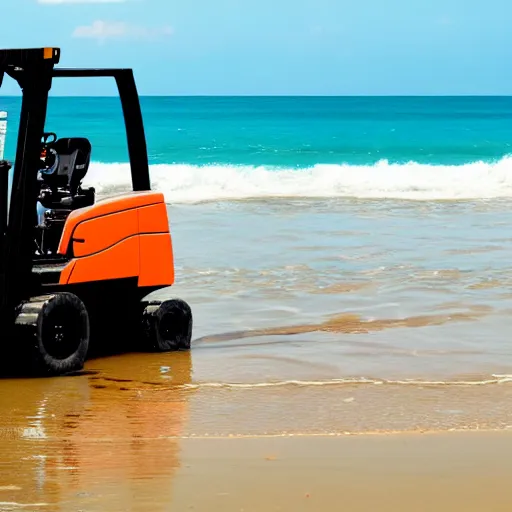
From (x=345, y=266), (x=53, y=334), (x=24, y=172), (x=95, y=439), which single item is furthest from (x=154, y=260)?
(x=345, y=266)

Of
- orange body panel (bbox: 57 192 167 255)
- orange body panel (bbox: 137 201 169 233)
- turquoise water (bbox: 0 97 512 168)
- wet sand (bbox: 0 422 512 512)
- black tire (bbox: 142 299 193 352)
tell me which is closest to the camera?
wet sand (bbox: 0 422 512 512)

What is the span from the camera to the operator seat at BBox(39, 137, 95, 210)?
7.26 m

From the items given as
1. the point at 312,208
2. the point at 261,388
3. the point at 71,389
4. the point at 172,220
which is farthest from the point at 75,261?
the point at 312,208

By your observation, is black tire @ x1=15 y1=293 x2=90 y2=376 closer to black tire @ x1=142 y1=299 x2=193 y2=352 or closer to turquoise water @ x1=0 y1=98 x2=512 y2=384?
turquoise water @ x1=0 y1=98 x2=512 y2=384

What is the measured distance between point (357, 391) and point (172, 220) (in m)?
11.4

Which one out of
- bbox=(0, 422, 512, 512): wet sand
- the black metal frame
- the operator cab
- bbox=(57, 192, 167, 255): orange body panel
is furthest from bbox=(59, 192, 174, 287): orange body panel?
bbox=(0, 422, 512, 512): wet sand

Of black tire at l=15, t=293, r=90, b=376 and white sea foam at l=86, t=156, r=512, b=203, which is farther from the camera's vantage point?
white sea foam at l=86, t=156, r=512, b=203

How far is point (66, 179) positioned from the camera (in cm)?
731

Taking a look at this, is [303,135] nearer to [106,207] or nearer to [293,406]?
[106,207]

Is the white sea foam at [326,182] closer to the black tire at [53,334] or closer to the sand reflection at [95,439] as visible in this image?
the black tire at [53,334]

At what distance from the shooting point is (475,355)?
759 centimetres

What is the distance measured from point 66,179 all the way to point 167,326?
3.78ft

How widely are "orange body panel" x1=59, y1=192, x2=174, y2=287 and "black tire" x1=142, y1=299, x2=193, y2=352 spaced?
258 mm

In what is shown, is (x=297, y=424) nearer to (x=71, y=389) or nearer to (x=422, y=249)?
(x=71, y=389)
